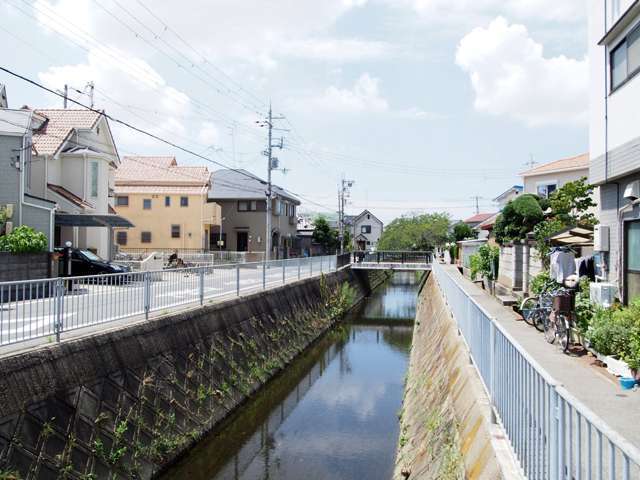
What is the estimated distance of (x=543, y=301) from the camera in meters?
10.5

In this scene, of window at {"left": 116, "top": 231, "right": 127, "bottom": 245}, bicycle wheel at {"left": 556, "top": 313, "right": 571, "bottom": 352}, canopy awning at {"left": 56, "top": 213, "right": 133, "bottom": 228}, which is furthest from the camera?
window at {"left": 116, "top": 231, "right": 127, "bottom": 245}

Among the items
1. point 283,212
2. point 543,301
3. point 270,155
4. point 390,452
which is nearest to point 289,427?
point 390,452

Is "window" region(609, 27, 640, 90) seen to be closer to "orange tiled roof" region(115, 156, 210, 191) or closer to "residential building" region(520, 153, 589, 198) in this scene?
"residential building" region(520, 153, 589, 198)

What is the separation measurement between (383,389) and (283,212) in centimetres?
3684

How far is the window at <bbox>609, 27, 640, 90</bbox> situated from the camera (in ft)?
31.7

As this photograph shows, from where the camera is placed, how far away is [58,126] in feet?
87.4

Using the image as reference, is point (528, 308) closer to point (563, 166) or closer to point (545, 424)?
point (545, 424)

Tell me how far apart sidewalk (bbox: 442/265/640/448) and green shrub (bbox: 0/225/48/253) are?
45.3 feet

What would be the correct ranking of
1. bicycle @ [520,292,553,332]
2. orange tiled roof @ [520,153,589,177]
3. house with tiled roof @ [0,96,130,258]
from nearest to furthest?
1. bicycle @ [520,292,553,332]
2. house with tiled roof @ [0,96,130,258]
3. orange tiled roof @ [520,153,589,177]

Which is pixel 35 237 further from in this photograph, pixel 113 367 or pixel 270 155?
pixel 270 155

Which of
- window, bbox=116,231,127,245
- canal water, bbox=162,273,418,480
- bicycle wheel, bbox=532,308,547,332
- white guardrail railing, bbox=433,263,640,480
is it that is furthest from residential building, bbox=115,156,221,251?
white guardrail railing, bbox=433,263,640,480

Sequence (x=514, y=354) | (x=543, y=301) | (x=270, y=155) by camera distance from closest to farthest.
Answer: (x=514, y=354) → (x=543, y=301) → (x=270, y=155)

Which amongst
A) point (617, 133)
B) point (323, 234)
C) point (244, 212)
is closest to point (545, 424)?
point (617, 133)

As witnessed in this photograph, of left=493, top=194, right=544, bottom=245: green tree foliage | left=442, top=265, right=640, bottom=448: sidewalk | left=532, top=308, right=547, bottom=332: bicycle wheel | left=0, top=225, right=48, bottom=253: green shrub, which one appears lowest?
left=442, top=265, right=640, bottom=448: sidewalk
